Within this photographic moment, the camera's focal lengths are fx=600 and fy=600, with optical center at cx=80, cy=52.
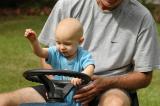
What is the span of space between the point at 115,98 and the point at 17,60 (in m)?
6.15

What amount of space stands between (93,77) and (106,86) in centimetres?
14

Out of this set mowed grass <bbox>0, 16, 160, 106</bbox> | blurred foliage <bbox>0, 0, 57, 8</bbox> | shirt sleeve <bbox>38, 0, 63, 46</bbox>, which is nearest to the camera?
shirt sleeve <bbox>38, 0, 63, 46</bbox>

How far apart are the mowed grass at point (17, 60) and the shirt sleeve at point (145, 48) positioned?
2765mm

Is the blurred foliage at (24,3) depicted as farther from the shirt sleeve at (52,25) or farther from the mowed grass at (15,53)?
the shirt sleeve at (52,25)

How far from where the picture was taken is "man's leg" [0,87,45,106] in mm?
4074

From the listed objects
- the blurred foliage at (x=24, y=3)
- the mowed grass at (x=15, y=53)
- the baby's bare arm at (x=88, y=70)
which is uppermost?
the baby's bare arm at (x=88, y=70)

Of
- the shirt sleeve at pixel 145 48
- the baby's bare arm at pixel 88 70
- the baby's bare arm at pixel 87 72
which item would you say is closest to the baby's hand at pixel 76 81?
the baby's bare arm at pixel 87 72

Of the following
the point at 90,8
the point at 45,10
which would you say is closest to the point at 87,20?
the point at 90,8

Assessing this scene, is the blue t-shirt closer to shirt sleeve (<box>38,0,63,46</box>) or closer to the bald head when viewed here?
the bald head

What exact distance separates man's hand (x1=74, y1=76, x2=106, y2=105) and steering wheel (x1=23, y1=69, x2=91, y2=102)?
0.24 meters

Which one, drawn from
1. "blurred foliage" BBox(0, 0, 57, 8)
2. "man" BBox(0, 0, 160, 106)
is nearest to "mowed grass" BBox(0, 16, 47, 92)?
"blurred foliage" BBox(0, 0, 57, 8)

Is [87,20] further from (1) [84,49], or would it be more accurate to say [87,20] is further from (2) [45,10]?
(2) [45,10]

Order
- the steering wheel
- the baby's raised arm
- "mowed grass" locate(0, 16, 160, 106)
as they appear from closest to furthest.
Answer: the steering wheel, the baby's raised arm, "mowed grass" locate(0, 16, 160, 106)

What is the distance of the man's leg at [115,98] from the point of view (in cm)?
403
